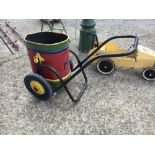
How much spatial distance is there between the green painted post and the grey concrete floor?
0.76 meters

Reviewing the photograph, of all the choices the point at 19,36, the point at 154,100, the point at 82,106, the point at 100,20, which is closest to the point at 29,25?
the point at 19,36

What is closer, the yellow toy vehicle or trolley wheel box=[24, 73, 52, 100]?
trolley wheel box=[24, 73, 52, 100]

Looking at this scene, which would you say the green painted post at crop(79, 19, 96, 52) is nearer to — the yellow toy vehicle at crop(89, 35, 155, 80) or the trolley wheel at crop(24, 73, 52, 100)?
the yellow toy vehicle at crop(89, 35, 155, 80)

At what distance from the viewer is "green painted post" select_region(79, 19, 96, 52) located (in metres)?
4.27

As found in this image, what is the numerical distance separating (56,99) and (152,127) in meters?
1.39

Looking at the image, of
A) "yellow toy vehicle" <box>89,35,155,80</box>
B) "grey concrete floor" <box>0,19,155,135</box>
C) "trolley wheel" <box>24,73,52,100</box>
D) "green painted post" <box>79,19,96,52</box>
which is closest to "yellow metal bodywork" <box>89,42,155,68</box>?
"yellow toy vehicle" <box>89,35,155,80</box>

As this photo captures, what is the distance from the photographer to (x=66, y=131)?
2.59 m

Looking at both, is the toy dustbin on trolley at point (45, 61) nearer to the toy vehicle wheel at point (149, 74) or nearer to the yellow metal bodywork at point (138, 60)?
the yellow metal bodywork at point (138, 60)

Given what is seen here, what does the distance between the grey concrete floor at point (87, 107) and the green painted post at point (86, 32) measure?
2.48 feet

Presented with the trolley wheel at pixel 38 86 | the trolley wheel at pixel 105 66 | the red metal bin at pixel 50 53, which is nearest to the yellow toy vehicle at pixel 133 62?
the trolley wheel at pixel 105 66

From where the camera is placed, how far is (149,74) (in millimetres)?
3455

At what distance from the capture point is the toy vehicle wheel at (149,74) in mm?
3429

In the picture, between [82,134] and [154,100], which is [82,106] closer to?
[82,134]

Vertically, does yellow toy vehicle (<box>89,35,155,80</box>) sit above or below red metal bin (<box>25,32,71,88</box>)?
below
